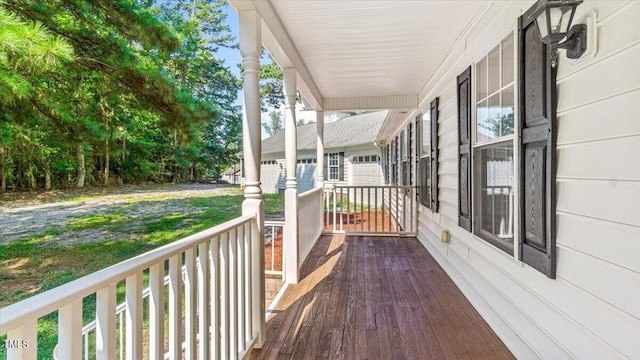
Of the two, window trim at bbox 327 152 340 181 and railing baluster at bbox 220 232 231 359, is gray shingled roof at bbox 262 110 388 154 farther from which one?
railing baluster at bbox 220 232 231 359

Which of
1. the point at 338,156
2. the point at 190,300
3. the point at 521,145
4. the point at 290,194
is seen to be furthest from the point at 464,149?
the point at 338,156

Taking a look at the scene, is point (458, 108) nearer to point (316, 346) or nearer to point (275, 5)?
point (275, 5)

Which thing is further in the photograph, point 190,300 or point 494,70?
point 494,70

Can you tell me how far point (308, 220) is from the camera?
4.77 m

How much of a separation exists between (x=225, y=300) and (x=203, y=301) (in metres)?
0.19

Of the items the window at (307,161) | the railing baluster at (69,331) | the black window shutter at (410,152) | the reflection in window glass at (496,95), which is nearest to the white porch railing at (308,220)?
the black window shutter at (410,152)

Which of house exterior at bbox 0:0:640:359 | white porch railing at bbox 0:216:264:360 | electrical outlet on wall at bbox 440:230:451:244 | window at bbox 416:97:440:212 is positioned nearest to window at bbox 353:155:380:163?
window at bbox 416:97:440:212

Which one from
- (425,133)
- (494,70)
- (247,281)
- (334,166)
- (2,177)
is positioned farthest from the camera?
(334,166)

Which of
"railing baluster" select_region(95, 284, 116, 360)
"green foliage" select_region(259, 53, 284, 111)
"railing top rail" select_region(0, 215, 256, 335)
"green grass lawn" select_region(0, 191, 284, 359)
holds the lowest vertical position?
"green grass lawn" select_region(0, 191, 284, 359)

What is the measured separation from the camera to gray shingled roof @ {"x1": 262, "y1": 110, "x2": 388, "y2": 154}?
13.2 m

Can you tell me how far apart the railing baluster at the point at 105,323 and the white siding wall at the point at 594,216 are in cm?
187

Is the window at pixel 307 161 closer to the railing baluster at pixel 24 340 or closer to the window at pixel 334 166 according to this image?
the window at pixel 334 166

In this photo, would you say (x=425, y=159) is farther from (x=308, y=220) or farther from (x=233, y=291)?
(x=233, y=291)

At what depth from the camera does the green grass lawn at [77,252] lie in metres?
4.57
